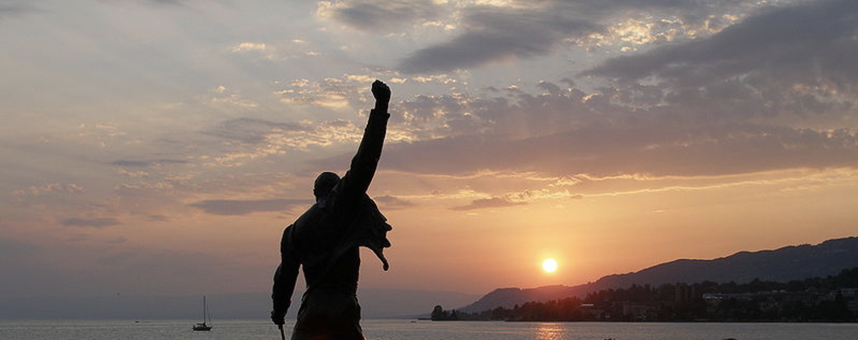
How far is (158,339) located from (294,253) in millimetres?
153703

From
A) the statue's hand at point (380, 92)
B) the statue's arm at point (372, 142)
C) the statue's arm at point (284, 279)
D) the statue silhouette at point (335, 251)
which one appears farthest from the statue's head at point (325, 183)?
the statue's hand at point (380, 92)

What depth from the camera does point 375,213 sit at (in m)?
7.78

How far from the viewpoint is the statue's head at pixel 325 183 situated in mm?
8047

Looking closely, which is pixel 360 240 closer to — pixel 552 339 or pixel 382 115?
pixel 382 115

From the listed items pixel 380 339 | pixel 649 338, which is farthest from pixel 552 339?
pixel 380 339

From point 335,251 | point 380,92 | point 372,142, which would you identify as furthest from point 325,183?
point 380,92

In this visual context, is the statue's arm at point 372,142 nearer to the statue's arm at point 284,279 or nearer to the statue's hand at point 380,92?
the statue's hand at point 380,92

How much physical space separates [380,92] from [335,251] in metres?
1.35

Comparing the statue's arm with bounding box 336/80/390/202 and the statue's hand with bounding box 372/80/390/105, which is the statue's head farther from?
the statue's hand with bounding box 372/80/390/105

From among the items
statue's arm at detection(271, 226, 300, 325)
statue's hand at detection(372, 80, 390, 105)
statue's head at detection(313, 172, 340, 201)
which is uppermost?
statue's hand at detection(372, 80, 390, 105)

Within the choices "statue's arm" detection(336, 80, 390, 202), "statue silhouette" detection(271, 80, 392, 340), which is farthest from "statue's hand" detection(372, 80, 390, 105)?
"statue silhouette" detection(271, 80, 392, 340)

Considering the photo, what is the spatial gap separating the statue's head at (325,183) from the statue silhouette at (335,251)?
87 millimetres

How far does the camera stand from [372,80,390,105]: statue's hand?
23.3ft

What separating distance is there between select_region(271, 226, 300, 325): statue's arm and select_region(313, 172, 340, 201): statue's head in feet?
1.22
